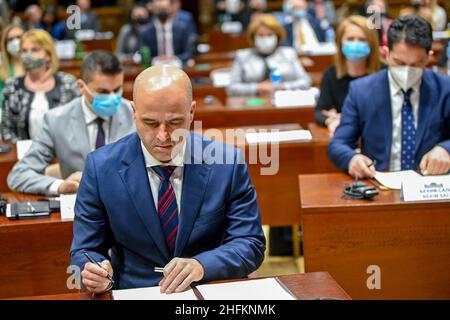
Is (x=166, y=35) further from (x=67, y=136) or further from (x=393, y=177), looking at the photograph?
(x=393, y=177)

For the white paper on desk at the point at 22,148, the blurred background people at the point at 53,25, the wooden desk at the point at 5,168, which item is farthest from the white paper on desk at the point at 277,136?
the blurred background people at the point at 53,25

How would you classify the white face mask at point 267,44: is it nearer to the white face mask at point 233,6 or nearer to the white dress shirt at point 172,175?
the white dress shirt at point 172,175

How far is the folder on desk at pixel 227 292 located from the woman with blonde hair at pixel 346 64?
2346 millimetres

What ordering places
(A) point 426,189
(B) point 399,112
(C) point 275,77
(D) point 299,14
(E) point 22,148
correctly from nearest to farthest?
(A) point 426,189
(B) point 399,112
(E) point 22,148
(C) point 275,77
(D) point 299,14

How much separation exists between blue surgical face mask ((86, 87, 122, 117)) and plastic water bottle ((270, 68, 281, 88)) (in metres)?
2.60

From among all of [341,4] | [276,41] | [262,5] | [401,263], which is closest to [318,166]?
[401,263]

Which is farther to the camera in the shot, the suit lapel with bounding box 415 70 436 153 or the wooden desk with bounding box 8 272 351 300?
the suit lapel with bounding box 415 70 436 153

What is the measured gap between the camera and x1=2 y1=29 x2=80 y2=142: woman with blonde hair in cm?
476

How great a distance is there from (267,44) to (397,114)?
2.92 m

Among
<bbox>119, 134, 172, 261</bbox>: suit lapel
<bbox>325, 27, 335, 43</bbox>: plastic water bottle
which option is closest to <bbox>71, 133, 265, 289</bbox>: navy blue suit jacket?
<bbox>119, 134, 172, 261</bbox>: suit lapel

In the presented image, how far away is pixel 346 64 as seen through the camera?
4637 millimetres

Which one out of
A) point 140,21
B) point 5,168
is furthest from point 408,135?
point 140,21

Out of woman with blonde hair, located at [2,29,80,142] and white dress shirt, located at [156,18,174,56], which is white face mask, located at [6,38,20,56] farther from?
white dress shirt, located at [156,18,174,56]
